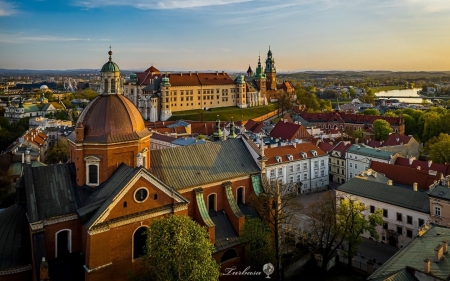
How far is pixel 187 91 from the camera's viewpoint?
124000mm

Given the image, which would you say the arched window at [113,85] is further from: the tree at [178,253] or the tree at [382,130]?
the tree at [382,130]

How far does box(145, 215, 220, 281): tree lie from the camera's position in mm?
19641

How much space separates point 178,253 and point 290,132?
193ft

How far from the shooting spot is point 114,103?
27.8 meters

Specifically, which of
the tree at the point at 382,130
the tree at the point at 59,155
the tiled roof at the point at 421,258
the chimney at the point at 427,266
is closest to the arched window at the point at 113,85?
the tiled roof at the point at 421,258

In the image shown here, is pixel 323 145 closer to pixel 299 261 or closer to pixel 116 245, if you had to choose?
pixel 299 261

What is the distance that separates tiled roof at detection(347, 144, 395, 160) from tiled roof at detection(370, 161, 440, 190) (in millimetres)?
6189

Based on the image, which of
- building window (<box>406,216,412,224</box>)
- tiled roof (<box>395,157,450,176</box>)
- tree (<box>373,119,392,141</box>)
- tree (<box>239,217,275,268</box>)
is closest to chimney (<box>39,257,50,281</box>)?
tree (<box>239,217,275,268</box>)

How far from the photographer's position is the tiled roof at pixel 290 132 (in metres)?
75.3

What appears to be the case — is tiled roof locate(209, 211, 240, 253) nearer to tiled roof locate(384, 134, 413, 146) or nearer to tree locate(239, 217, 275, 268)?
tree locate(239, 217, 275, 268)

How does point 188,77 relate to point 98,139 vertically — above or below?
above

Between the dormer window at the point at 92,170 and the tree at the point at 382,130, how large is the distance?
78.2 meters

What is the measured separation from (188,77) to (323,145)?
70.0 meters

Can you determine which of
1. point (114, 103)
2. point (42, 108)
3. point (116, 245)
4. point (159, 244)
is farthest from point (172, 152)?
point (42, 108)
